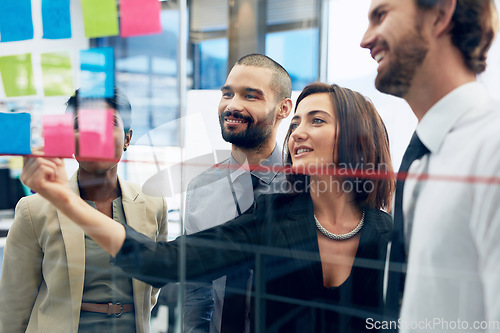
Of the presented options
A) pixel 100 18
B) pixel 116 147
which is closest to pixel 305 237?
pixel 116 147

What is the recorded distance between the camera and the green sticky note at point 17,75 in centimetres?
142

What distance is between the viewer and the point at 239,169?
1.16 m

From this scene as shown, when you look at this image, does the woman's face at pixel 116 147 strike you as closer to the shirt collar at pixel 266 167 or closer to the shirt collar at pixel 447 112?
the shirt collar at pixel 266 167

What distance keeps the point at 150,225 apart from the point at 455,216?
0.86m

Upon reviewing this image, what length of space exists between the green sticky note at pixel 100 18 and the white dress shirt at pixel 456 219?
0.98 m

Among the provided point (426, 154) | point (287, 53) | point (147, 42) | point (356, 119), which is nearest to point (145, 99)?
point (147, 42)

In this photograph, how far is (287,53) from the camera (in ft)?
3.49

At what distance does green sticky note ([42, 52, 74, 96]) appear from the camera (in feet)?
4.51

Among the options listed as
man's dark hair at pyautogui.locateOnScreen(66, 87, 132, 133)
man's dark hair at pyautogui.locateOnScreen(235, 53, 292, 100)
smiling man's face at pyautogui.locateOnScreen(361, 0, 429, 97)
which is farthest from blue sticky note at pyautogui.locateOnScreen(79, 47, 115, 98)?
smiling man's face at pyautogui.locateOnScreen(361, 0, 429, 97)

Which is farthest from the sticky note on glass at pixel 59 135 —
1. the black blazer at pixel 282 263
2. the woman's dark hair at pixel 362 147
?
the woman's dark hair at pixel 362 147

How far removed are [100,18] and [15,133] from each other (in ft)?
1.64

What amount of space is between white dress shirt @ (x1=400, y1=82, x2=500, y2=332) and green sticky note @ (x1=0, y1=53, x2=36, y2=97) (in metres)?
1.28

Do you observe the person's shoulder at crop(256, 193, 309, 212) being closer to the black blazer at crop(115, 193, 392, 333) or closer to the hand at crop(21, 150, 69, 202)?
the black blazer at crop(115, 193, 392, 333)

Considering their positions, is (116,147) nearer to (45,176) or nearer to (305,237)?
(45,176)
